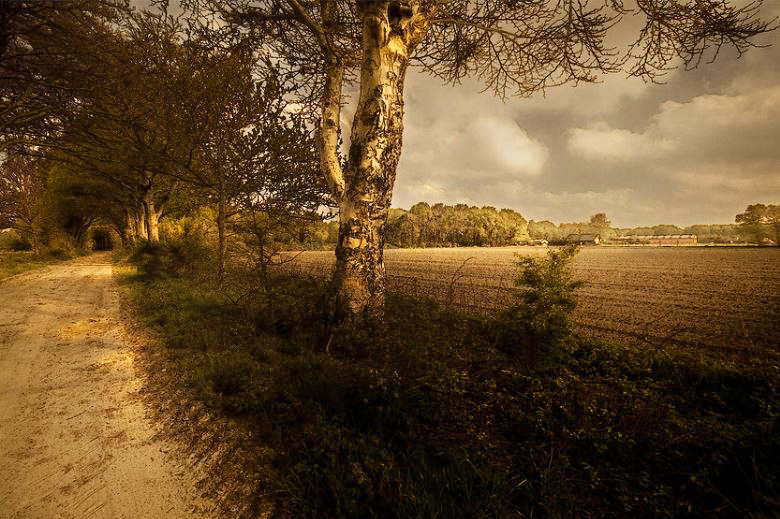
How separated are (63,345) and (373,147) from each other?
6.48 m

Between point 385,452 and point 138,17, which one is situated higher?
point 138,17

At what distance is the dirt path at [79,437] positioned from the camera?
83.3 inches

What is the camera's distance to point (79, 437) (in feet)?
9.18

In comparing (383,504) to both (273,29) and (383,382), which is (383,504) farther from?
(273,29)

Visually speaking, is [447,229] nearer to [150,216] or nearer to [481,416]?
[150,216]

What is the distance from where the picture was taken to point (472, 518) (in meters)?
1.82

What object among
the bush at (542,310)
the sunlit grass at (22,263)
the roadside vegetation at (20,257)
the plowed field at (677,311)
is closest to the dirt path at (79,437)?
the bush at (542,310)

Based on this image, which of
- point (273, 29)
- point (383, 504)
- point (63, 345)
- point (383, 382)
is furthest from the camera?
point (273, 29)

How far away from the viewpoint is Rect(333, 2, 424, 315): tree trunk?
459 centimetres

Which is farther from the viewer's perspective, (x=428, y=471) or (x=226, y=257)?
(x=226, y=257)

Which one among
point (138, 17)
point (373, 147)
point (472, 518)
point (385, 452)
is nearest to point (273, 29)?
point (138, 17)

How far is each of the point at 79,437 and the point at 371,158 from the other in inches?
186

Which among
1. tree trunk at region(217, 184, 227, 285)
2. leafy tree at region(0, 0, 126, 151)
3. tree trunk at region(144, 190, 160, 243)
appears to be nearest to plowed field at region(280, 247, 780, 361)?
tree trunk at region(217, 184, 227, 285)

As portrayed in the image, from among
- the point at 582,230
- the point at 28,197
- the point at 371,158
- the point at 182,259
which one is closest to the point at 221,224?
the point at 182,259
